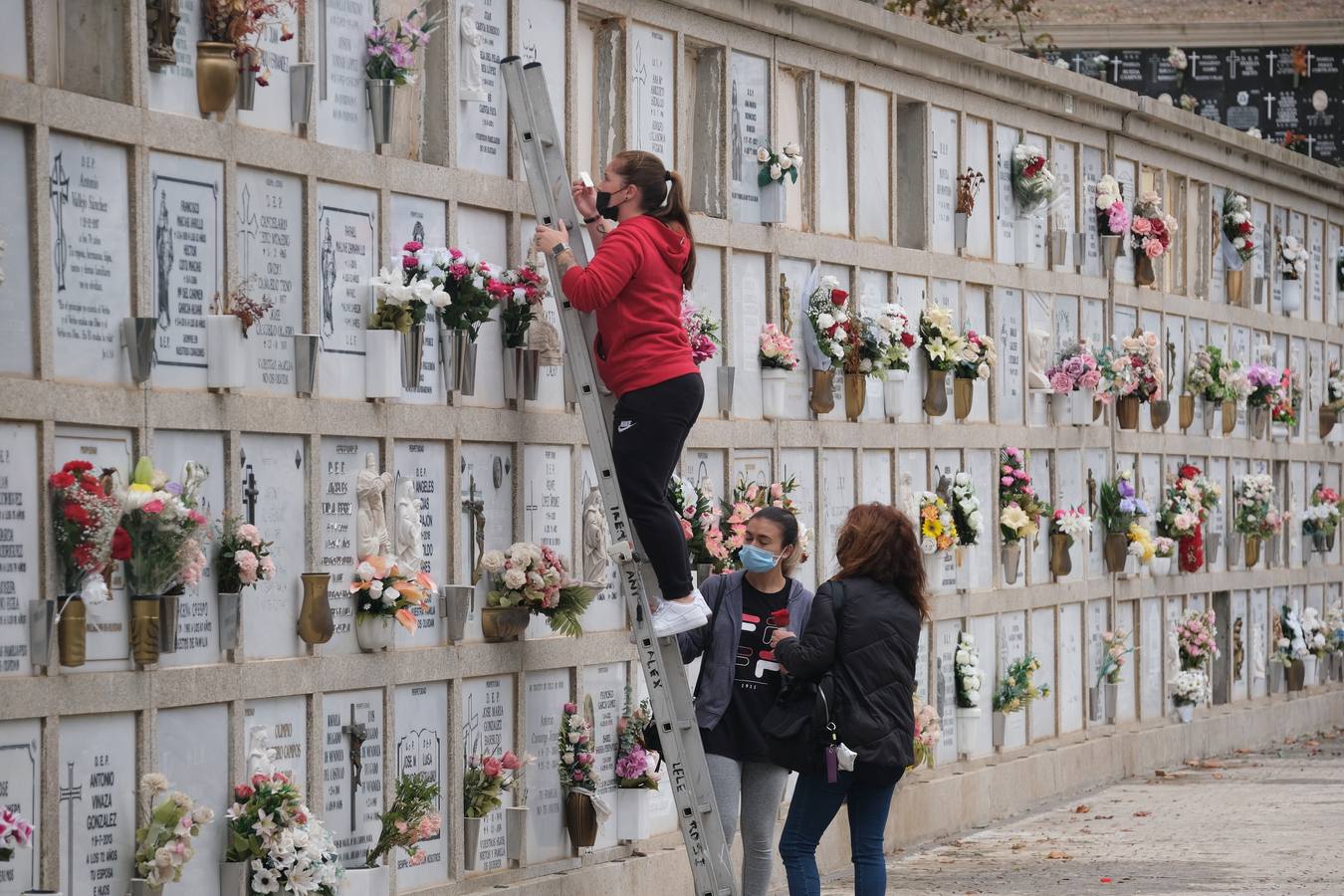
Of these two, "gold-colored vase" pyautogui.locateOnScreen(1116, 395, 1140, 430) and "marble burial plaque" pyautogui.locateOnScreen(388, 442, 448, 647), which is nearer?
"marble burial plaque" pyautogui.locateOnScreen(388, 442, 448, 647)

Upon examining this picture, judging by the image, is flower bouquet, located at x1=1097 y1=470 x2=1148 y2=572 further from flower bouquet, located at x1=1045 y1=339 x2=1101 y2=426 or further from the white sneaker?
the white sneaker

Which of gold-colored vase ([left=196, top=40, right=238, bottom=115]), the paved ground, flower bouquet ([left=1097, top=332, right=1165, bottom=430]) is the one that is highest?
gold-colored vase ([left=196, top=40, right=238, bottom=115])

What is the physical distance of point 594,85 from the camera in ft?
26.8

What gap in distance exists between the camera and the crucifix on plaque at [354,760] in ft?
22.1

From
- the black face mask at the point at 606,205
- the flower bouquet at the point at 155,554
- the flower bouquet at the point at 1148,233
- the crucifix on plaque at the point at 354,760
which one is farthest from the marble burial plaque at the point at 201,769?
the flower bouquet at the point at 1148,233

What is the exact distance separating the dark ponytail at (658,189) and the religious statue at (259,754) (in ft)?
6.77

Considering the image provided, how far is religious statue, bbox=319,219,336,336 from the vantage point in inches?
263

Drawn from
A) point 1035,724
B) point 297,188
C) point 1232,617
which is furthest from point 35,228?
point 1232,617

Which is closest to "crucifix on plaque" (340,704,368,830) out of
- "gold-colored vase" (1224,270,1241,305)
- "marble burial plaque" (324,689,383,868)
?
"marble burial plaque" (324,689,383,868)

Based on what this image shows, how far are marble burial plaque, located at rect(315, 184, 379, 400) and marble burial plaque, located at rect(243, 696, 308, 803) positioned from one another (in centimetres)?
99

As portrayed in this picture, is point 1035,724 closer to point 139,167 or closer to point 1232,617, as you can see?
point 1232,617

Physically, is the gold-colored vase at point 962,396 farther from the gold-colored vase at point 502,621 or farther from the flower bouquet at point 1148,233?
the gold-colored vase at point 502,621

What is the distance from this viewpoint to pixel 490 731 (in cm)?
745

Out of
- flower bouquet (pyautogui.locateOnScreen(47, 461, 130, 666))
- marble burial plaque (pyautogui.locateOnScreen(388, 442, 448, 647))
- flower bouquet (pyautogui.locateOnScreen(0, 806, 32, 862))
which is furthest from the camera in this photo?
marble burial plaque (pyautogui.locateOnScreen(388, 442, 448, 647))
